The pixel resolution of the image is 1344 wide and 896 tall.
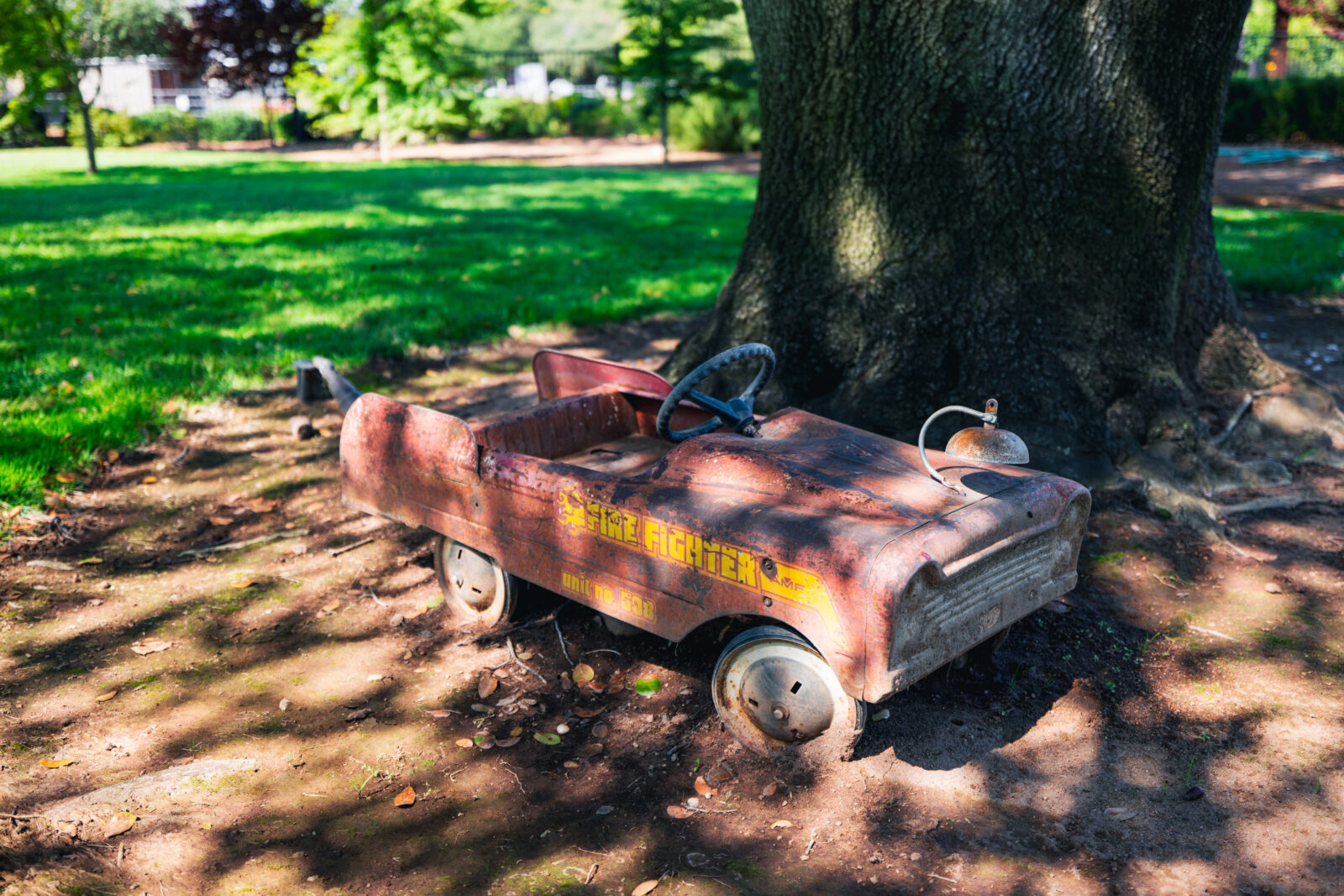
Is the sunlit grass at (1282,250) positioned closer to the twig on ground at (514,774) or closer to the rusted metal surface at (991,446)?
the rusted metal surface at (991,446)

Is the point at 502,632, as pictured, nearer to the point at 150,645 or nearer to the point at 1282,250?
the point at 150,645

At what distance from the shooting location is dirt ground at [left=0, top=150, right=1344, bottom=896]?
2502 millimetres

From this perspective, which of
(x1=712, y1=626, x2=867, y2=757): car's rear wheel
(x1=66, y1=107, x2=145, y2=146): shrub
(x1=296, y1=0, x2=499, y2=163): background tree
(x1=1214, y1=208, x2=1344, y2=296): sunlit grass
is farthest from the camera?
(x1=66, y1=107, x2=145, y2=146): shrub

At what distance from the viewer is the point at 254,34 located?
30359 mm

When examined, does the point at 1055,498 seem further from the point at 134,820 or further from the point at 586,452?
the point at 134,820

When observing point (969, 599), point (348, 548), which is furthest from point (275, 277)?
point (969, 599)

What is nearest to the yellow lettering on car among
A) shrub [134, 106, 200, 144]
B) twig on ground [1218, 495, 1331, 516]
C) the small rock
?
twig on ground [1218, 495, 1331, 516]

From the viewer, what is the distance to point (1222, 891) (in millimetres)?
2389

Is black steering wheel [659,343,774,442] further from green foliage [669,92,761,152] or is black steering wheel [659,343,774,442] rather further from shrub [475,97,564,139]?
shrub [475,97,564,139]

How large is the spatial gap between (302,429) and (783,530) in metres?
3.67

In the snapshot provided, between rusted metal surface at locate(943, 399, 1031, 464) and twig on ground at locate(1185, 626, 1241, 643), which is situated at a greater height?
rusted metal surface at locate(943, 399, 1031, 464)

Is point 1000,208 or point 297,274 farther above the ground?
point 1000,208

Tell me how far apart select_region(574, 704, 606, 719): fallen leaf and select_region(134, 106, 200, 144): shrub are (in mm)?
30981

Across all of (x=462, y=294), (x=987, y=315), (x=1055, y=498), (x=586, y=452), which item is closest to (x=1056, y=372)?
(x=987, y=315)
